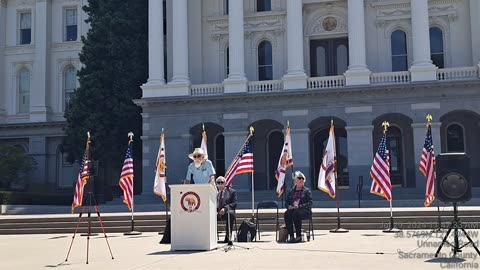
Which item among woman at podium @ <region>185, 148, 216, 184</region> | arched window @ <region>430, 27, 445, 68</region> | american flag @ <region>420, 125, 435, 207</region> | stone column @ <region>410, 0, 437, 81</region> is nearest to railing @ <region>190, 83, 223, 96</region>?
stone column @ <region>410, 0, 437, 81</region>

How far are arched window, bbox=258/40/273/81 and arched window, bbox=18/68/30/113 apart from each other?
19641mm

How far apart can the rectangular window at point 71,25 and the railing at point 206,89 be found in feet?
52.6

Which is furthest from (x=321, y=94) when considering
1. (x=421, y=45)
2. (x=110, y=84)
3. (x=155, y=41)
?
(x=110, y=84)

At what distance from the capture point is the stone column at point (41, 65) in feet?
157

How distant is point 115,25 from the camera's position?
39312 millimetres

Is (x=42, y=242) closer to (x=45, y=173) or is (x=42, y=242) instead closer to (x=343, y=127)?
(x=343, y=127)

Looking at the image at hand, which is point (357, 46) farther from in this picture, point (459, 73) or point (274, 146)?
point (274, 146)

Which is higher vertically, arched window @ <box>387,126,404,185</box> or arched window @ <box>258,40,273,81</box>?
arched window @ <box>258,40,273,81</box>

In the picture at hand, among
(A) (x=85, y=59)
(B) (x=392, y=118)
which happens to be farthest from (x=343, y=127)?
(A) (x=85, y=59)

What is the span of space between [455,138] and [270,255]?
25.6 metres

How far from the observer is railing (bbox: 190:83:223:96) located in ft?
120

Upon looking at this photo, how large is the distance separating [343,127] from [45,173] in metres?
22.7

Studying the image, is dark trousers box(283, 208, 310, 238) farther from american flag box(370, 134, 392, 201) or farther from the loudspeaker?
american flag box(370, 134, 392, 201)

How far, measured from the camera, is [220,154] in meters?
39.1
